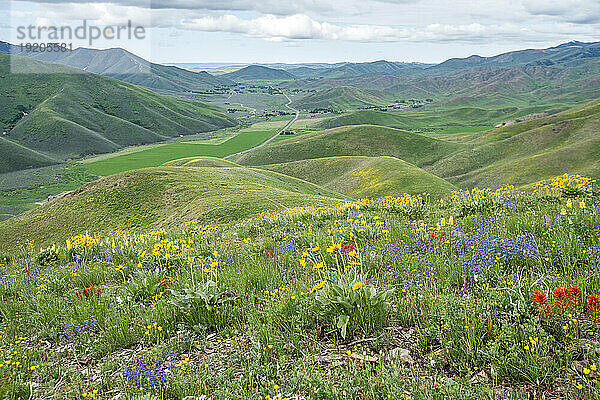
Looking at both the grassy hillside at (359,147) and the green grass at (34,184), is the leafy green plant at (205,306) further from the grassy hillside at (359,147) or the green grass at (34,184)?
the green grass at (34,184)

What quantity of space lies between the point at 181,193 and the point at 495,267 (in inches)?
1413

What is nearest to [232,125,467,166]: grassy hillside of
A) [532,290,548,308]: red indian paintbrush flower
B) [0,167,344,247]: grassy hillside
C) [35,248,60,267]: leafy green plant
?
[0,167,344,247]: grassy hillside

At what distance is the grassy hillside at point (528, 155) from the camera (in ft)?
251

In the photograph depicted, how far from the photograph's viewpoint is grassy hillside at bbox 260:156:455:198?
66625 millimetres

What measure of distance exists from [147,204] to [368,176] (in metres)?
50.3

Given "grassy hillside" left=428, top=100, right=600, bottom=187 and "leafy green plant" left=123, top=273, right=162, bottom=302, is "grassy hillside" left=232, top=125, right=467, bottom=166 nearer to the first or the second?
"grassy hillside" left=428, top=100, right=600, bottom=187

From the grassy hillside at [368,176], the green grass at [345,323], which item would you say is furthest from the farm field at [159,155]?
the green grass at [345,323]

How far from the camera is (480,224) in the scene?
7750 millimetres

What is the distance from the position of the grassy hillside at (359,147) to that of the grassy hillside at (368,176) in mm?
27822

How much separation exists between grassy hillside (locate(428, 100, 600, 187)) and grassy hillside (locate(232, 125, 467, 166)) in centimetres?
1093

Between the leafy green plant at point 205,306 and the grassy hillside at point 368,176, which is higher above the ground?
the leafy green plant at point 205,306

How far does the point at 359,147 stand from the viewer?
438ft

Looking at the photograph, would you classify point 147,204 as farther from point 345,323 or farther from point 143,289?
point 345,323

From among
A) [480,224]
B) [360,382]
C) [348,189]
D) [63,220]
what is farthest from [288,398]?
[348,189]
